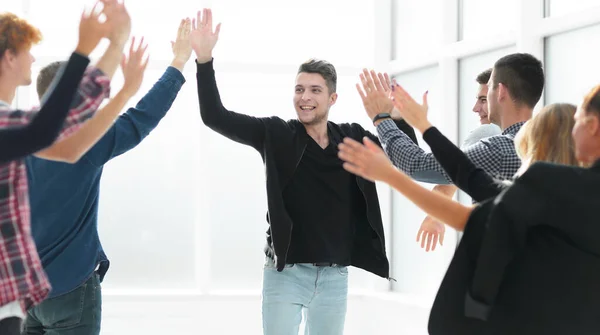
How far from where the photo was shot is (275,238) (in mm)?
3066

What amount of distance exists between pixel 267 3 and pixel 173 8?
2.25 feet

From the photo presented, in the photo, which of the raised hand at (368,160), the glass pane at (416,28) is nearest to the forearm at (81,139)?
the raised hand at (368,160)

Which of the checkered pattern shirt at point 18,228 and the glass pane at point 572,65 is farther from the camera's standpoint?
the glass pane at point 572,65

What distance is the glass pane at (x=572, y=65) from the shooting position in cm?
378

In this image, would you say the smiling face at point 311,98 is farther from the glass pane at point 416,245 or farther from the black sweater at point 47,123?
the glass pane at point 416,245

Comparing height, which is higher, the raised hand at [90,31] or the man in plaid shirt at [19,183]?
the raised hand at [90,31]

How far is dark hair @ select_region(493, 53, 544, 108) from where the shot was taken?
2561mm

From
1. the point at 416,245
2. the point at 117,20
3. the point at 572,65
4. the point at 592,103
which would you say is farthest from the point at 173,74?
the point at 416,245

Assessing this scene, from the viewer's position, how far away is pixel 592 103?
1.76 m

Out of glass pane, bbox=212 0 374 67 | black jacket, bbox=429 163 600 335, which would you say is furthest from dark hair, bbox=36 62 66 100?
glass pane, bbox=212 0 374 67

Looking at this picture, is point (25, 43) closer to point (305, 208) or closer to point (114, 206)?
point (305, 208)

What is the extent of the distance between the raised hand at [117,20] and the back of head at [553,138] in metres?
1.04

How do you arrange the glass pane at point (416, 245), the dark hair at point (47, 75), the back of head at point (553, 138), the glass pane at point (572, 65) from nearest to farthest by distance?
the back of head at point (553, 138) < the dark hair at point (47, 75) < the glass pane at point (572, 65) < the glass pane at point (416, 245)

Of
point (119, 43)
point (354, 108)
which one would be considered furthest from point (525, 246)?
point (354, 108)
